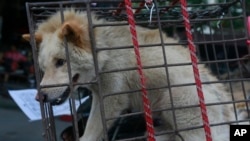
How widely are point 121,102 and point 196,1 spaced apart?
2413 mm

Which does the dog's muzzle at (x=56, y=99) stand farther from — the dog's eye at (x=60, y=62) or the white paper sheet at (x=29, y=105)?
the white paper sheet at (x=29, y=105)

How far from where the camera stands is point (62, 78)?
2.46 meters

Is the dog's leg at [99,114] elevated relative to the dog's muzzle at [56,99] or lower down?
lower down

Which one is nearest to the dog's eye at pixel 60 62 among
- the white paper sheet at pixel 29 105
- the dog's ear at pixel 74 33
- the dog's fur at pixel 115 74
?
the dog's fur at pixel 115 74

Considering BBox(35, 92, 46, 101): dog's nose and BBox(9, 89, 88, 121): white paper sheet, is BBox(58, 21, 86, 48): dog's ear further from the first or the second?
BBox(9, 89, 88, 121): white paper sheet

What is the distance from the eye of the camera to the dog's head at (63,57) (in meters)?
2.39

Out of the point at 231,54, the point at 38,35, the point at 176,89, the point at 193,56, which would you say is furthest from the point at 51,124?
the point at 231,54

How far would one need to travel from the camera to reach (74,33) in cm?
239

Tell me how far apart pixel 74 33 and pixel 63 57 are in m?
0.14

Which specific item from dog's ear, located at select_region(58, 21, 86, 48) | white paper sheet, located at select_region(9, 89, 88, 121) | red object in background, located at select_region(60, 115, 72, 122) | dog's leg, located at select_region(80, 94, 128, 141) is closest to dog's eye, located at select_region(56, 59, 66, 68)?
dog's ear, located at select_region(58, 21, 86, 48)

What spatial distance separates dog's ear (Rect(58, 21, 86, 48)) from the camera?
92.4 inches

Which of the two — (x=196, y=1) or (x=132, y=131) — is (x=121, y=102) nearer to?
(x=132, y=131)

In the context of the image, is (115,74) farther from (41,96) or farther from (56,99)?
(41,96)

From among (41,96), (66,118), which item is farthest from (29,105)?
(41,96)
